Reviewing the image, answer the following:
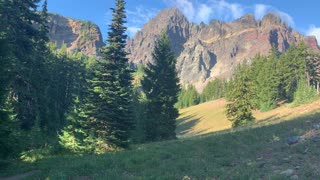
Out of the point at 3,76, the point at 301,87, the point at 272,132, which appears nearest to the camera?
the point at 3,76

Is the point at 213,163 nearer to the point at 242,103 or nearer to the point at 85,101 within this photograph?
the point at 85,101

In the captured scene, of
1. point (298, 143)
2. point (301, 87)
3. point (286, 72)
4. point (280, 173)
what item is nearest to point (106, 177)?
point (280, 173)

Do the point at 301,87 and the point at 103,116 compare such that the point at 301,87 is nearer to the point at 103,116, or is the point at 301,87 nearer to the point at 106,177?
the point at 103,116

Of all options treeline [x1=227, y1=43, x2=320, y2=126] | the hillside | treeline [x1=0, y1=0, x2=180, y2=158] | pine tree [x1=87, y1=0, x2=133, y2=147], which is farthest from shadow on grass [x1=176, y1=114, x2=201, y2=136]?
the hillside

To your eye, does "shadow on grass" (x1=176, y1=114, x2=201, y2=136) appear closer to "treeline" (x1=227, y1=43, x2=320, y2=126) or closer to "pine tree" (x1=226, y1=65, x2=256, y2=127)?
"treeline" (x1=227, y1=43, x2=320, y2=126)

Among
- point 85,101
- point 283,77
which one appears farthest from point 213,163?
point 283,77

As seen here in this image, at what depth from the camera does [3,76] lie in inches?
649

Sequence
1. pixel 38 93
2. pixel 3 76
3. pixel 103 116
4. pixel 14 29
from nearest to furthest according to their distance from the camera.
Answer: pixel 3 76 < pixel 103 116 < pixel 14 29 < pixel 38 93

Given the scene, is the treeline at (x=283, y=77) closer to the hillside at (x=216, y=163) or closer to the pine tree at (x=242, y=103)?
the pine tree at (x=242, y=103)

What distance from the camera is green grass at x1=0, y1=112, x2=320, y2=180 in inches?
522

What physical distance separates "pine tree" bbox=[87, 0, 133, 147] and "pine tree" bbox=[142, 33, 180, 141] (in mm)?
8297

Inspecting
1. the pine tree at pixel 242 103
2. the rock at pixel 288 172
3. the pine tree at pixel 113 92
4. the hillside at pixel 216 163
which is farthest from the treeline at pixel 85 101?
the rock at pixel 288 172

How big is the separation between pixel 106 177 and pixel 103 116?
517 inches

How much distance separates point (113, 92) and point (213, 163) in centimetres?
1362
